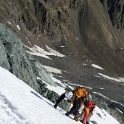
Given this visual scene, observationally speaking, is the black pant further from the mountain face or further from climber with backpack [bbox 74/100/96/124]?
the mountain face

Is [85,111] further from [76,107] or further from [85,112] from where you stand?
[76,107]

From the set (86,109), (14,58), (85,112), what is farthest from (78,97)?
(14,58)

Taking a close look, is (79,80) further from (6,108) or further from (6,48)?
(6,108)

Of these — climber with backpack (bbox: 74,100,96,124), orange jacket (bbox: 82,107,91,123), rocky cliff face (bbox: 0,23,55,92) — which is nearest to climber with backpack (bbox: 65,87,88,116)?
climber with backpack (bbox: 74,100,96,124)

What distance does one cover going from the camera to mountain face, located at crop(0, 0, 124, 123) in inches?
4417

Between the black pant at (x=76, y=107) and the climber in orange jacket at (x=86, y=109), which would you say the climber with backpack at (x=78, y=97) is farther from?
the climber in orange jacket at (x=86, y=109)

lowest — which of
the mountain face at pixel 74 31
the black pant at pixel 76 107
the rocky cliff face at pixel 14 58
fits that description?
the black pant at pixel 76 107

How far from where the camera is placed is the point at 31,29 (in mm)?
128000

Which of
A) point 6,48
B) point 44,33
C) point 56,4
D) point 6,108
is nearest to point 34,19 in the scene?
point 44,33

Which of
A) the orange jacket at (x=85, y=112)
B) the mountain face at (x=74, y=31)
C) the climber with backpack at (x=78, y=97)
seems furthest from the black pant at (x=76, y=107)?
the mountain face at (x=74, y=31)

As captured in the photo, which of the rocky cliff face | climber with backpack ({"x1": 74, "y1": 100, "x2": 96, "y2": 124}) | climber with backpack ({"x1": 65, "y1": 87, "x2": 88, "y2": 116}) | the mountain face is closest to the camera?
climber with backpack ({"x1": 65, "y1": 87, "x2": 88, "y2": 116})

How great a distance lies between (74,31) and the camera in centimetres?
14312

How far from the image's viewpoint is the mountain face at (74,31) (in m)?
112

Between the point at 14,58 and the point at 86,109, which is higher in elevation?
the point at 14,58
